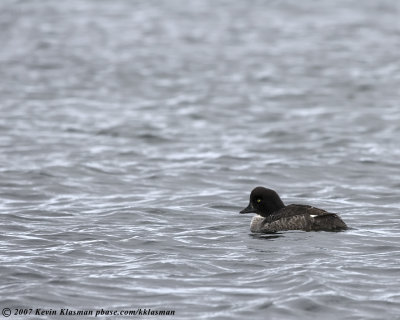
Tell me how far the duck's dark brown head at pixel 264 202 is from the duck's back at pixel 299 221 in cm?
16

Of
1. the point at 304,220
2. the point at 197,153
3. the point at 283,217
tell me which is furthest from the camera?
the point at 197,153

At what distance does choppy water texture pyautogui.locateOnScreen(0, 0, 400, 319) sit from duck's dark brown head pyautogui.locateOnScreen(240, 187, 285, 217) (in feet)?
1.50

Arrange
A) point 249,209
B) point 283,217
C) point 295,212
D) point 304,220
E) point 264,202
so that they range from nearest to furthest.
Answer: point 304,220 < point 295,212 < point 283,217 < point 264,202 < point 249,209

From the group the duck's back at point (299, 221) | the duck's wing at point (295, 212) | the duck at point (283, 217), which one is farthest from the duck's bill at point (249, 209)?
the duck's wing at point (295, 212)

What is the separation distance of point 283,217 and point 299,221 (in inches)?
12.0

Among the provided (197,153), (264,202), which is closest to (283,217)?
(264,202)

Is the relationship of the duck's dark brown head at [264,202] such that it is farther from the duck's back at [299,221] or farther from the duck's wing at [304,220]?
the duck's wing at [304,220]

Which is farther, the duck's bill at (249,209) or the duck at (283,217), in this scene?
the duck's bill at (249,209)

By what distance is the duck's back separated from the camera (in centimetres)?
1491

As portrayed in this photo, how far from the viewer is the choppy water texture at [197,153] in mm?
12297

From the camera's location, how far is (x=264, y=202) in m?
15.9

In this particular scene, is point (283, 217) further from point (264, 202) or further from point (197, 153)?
point (197, 153)

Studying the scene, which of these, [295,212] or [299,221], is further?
[295,212]

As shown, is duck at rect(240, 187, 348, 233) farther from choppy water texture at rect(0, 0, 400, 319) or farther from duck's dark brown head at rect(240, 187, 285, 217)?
choppy water texture at rect(0, 0, 400, 319)
